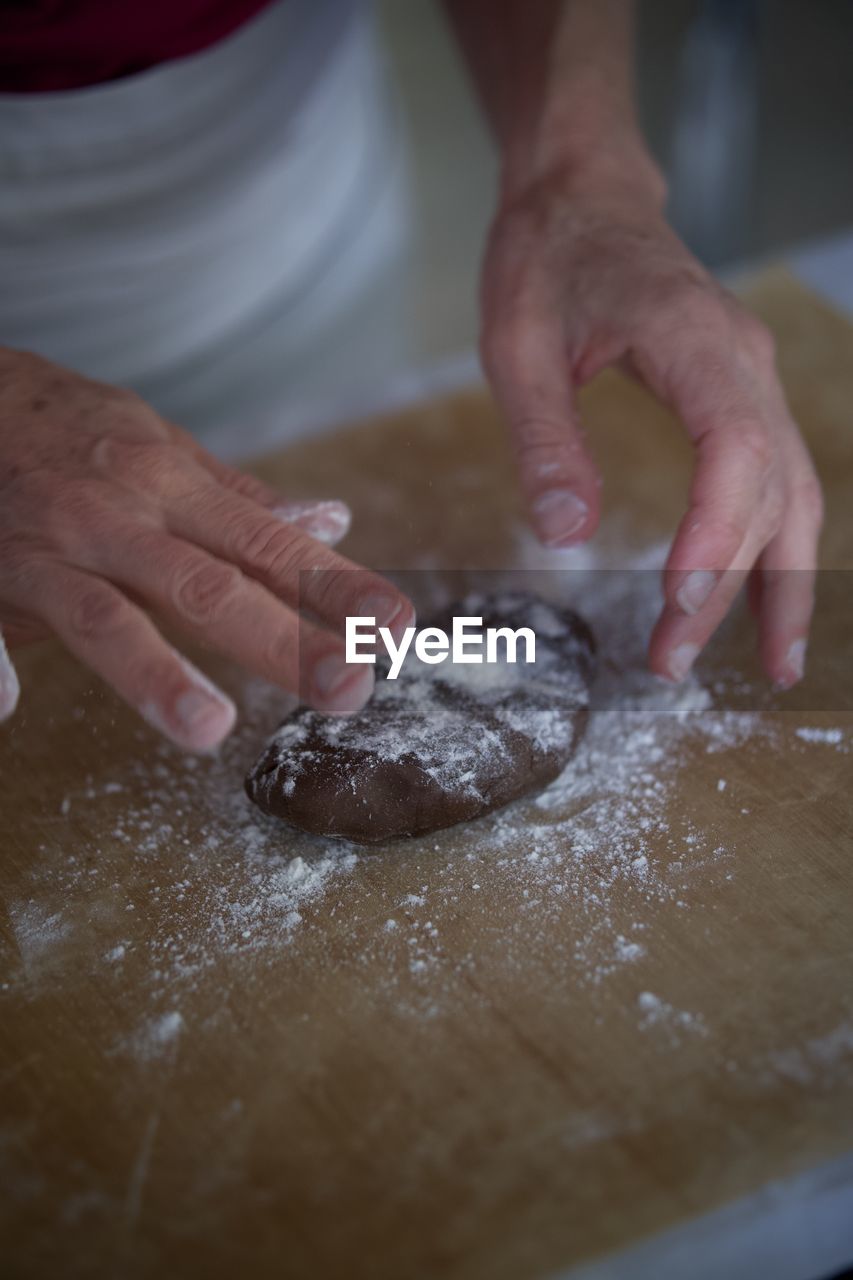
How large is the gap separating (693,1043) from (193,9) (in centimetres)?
134

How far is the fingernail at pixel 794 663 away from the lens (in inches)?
44.8

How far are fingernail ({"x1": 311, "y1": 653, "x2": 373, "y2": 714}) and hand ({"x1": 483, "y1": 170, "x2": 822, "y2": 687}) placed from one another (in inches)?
12.1

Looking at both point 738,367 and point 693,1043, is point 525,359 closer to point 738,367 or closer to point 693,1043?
point 738,367

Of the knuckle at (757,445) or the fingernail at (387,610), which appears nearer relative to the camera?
the fingernail at (387,610)

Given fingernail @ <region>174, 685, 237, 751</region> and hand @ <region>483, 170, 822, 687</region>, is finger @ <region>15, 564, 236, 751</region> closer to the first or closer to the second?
fingernail @ <region>174, 685, 237, 751</region>

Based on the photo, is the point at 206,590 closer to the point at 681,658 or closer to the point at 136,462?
the point at 136,462

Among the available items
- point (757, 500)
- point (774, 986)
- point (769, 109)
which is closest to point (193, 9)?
point (757, 500)

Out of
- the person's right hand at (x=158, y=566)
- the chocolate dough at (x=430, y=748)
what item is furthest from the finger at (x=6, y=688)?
the chocolate dough at (x=430, y=748)

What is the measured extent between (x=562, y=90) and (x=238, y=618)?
86 cm

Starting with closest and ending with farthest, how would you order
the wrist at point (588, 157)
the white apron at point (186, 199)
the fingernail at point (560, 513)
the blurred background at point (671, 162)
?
the fingernail at point (560, 513)
the wrist at point (588, 157)
the white apron at point (186, 199)
the blurred background at point (671, 162)

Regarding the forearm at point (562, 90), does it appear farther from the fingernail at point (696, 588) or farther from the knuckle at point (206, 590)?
the knuckle at point (206, 590)

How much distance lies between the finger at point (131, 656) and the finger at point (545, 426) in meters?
0.37

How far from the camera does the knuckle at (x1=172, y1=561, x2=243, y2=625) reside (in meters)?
0.96

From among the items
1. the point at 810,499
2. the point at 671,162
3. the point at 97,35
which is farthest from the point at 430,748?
the point at 671,162
